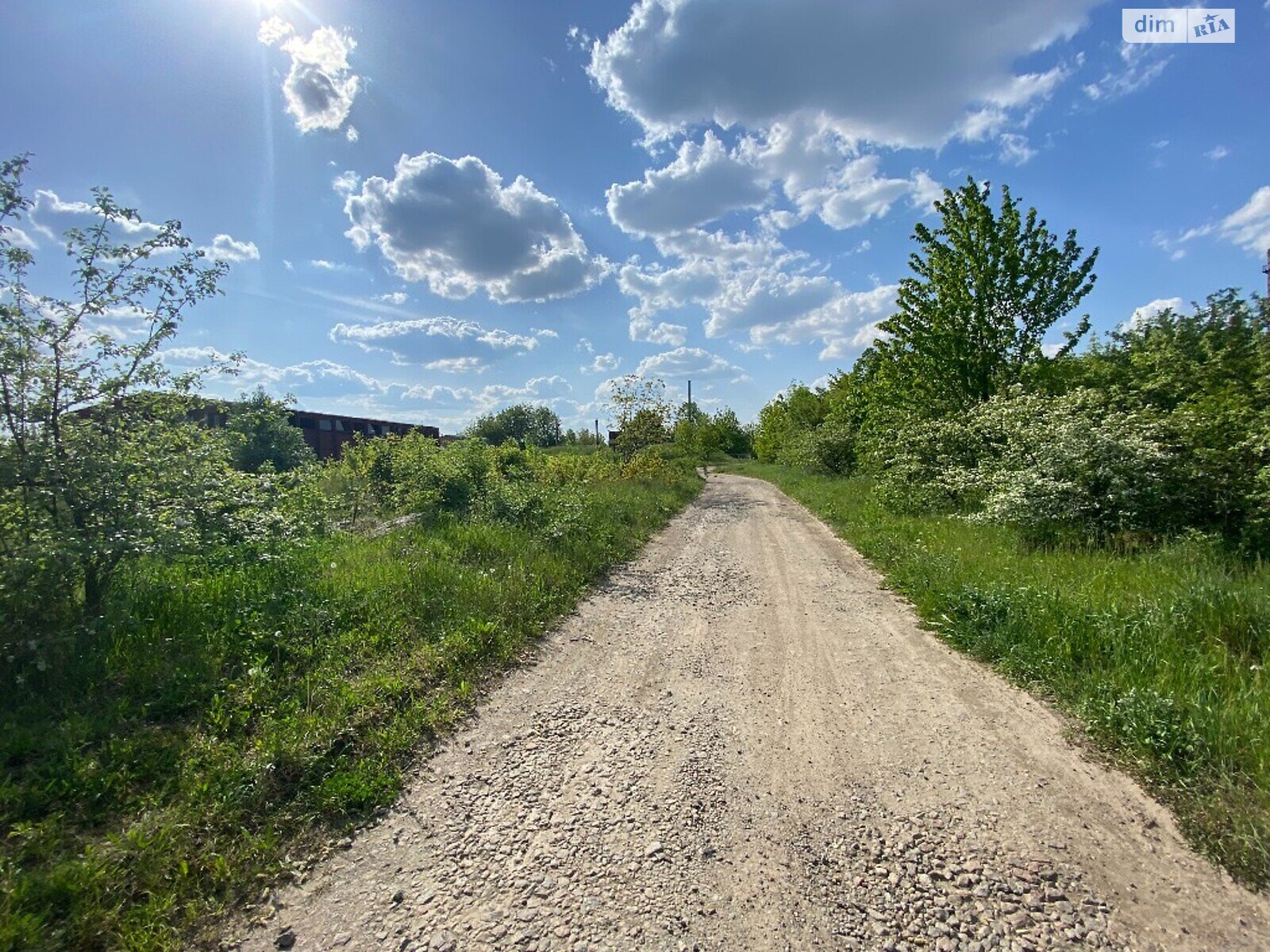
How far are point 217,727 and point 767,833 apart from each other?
347cm

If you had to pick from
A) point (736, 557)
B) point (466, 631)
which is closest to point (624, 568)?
point (736, 557)

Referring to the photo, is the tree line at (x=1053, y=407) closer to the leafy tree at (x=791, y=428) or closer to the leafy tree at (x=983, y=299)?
the leafy tree at (x=983, y=299)

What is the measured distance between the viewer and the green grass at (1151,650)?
2787mm

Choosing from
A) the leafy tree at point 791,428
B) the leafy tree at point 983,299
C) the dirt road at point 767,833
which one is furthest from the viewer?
the leafy tree at point 791,428

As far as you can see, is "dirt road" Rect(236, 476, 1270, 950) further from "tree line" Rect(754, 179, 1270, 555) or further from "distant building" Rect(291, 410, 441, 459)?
"distant building" Rect(291, 410, 441, 459)

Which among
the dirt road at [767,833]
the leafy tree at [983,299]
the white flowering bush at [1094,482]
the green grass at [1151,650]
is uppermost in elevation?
the leafy tree at [983,299]

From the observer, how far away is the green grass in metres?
2.79

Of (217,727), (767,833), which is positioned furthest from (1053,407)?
(217,727)

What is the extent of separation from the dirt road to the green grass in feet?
0.77

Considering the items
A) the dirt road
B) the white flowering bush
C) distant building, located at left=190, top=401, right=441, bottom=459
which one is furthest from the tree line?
distant building, located at left=190, top=401, right=441, bottom=459

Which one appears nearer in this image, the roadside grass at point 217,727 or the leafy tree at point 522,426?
the roadside grass at point 217,727

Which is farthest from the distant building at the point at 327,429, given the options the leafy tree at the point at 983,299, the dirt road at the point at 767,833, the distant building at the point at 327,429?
the dirt road at the point at 767,833

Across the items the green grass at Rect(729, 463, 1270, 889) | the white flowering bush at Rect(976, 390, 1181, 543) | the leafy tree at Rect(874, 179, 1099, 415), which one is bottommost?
the green grass at Rect(729, 463, 1270, 889)

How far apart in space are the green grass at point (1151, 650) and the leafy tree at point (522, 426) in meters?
63.1
